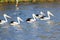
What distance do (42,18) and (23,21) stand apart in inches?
68.6

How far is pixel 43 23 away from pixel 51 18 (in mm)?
2632

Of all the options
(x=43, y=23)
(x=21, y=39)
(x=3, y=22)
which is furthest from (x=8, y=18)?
(x=21, y=39)

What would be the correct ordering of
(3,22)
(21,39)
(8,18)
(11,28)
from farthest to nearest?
(8,18), (3,22), (11,28), (21,39)

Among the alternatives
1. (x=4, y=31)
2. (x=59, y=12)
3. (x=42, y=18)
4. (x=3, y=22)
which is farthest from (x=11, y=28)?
(x=59, y=12)

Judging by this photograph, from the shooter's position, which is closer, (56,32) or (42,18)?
(56,32)

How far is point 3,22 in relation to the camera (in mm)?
22969

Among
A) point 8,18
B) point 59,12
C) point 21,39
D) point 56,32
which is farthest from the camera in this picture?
point 59,12

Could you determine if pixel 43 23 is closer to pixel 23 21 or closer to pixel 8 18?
pixel 23 21

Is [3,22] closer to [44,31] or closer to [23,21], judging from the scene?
[23,21]

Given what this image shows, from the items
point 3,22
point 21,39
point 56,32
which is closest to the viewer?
point 21,39

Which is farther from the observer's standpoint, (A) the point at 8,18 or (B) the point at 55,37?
(A) the point at 8,18

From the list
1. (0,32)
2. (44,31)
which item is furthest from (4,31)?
(44,31)

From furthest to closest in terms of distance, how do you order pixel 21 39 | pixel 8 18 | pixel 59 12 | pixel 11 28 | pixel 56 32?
pixel 59 12 → pixel 8 18 → pixel 11 28 → pixel 56 32 → pixel 21 39

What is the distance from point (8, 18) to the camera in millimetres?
25484
